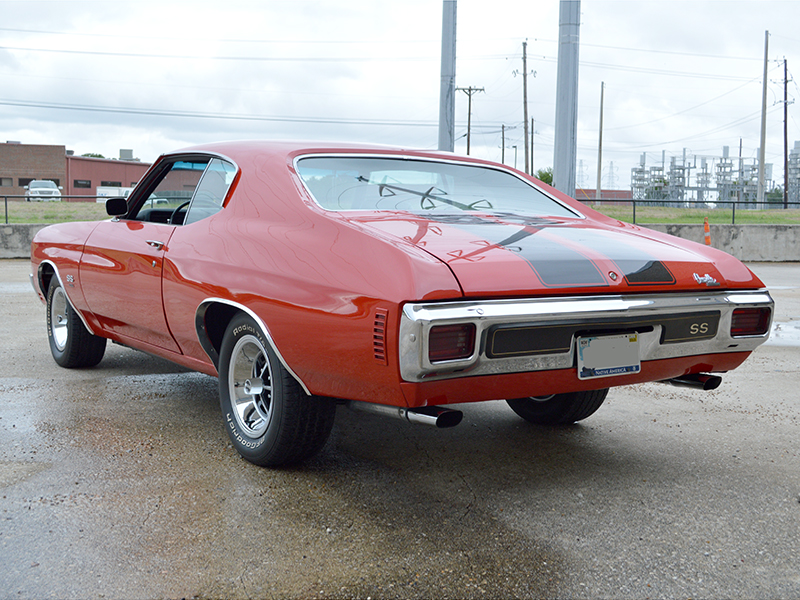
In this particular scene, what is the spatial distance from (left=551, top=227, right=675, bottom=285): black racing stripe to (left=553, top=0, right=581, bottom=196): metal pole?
351 inches

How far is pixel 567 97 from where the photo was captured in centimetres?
1220

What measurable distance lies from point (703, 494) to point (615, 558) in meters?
0.81

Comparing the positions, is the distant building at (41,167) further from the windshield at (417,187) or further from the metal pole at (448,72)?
the windshield at (417,187)

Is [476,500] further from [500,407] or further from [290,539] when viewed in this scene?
[500,407]

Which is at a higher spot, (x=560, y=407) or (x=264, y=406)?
(x=264, y=406)

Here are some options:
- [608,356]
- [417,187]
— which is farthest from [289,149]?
[608,356]

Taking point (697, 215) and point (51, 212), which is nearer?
point (51, 212)

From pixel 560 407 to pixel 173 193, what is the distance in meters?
2.46

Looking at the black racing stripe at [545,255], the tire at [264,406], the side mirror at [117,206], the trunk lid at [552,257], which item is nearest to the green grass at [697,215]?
the side mirror at [117,206]

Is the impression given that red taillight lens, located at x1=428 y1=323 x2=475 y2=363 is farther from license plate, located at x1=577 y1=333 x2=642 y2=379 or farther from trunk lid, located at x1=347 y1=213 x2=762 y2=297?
license plate, located at x1=577 y1=333 x2=642 y2=379

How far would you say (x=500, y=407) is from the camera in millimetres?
4730

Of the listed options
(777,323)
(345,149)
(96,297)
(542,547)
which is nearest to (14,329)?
(96,297)

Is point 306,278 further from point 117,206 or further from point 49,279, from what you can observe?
point 49,279

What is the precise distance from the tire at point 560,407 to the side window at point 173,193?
2.12 meters
